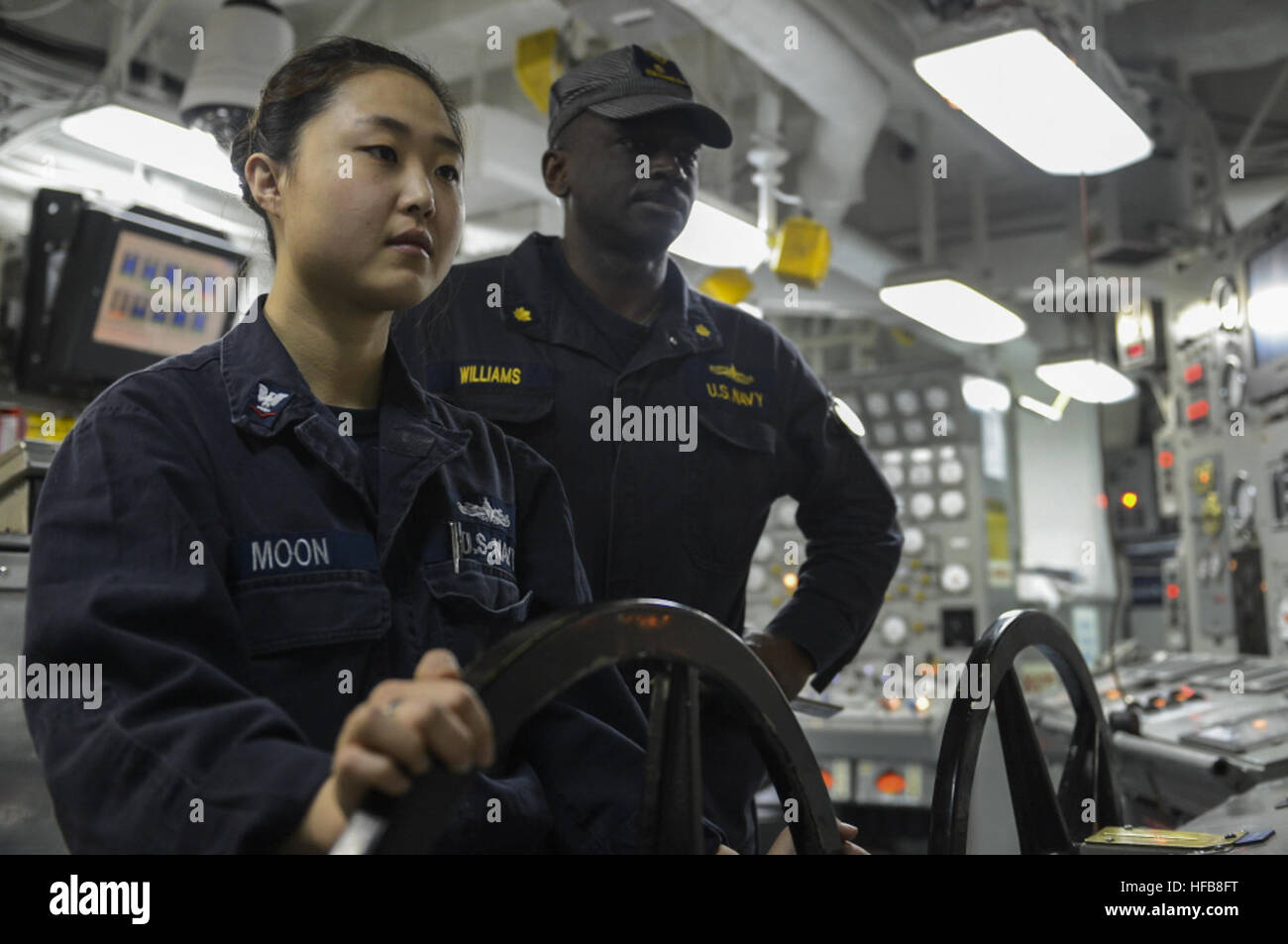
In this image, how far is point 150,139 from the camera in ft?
13.3

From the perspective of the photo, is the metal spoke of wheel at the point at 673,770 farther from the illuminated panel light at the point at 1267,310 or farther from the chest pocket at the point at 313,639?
the illuminated panel light at the point at 1267,310

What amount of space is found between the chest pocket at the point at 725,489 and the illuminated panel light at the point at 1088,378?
11.2 ft

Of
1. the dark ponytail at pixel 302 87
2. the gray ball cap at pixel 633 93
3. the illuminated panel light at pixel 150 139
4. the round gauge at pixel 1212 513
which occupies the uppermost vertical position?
the illuminated panel light at pixel 150 139

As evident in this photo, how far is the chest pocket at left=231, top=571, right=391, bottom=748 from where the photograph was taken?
994 mm

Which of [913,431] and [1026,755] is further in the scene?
[913,431]

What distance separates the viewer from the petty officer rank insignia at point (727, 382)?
6.35ft

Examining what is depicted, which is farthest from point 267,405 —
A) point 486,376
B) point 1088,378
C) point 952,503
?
point 952,503

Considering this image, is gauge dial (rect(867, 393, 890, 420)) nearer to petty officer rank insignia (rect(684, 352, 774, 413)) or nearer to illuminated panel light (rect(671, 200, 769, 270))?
illuminated panel light (rect(671, 200, 769, 270))

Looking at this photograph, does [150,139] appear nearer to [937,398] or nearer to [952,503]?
[937,398]

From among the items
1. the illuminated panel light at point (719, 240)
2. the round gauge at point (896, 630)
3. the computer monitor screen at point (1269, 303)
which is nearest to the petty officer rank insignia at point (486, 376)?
the illuminated panel light at point (719, 240)

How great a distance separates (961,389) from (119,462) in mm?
6930

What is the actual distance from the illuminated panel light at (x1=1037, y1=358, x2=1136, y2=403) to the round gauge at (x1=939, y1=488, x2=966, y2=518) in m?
1.79

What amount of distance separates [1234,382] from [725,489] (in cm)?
319
